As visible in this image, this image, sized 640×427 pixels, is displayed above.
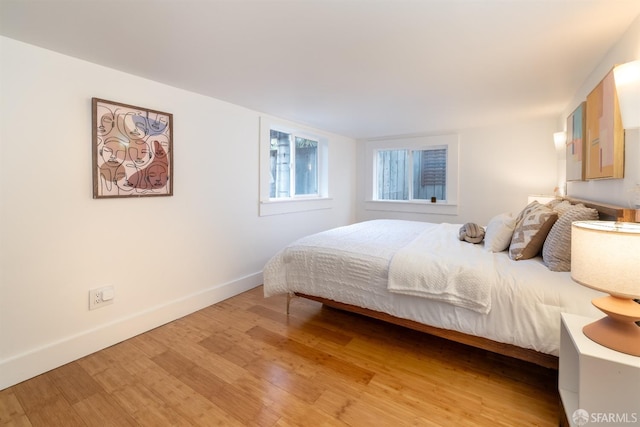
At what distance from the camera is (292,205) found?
3.80 m

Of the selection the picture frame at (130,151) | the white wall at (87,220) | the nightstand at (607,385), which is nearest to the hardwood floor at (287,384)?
the white wall at (87,220)

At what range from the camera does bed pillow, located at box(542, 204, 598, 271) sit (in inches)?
63.7

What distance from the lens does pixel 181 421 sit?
1.41 m

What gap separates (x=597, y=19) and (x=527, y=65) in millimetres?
553

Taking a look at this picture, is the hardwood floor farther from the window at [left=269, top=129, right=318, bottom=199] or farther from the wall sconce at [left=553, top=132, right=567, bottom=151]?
the wall sconce at [left=553, top=132, right=567, bottom=151]

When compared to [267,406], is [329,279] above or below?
above

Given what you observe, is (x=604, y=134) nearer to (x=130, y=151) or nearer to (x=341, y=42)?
(x=341, y=42)

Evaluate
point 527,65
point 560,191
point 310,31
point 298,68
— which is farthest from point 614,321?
point 560,191

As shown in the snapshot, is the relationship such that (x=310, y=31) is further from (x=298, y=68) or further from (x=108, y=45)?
(x=108, y=45)

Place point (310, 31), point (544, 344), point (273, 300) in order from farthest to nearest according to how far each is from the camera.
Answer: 1. point (273, 300)
2. point (310, 31)
3. point (544, 344)

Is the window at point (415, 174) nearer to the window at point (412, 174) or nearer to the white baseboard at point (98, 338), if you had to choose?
the window at point (412, 174)

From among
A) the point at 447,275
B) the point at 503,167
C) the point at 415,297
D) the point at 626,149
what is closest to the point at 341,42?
the point at 447,275

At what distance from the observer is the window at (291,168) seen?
11.0ft

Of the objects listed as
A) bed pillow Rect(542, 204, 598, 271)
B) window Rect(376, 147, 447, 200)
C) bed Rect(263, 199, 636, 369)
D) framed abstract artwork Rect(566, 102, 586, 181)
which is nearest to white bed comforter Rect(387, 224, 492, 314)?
bed Rect(263, 199, 636, 369)
